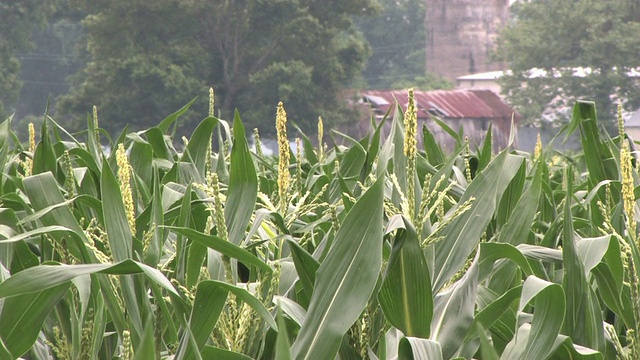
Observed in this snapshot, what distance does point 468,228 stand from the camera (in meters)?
0.99

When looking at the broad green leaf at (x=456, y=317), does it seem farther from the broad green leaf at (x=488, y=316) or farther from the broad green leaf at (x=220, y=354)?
the broad green leaf at (x=220, y=354)

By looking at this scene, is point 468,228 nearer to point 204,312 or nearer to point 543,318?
point 543,318

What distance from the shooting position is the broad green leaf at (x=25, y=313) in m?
0.86

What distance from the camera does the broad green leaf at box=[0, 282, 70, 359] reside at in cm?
86

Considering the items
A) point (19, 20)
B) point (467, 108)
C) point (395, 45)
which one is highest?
point (19, 20)

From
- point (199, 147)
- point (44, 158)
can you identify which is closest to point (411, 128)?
point (44, 158)

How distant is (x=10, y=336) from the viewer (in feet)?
2.83

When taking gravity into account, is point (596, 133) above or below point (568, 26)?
Result: above

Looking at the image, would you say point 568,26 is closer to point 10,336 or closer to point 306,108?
point 306,108

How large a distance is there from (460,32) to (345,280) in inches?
2061

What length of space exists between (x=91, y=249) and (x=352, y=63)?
3111 centimetres

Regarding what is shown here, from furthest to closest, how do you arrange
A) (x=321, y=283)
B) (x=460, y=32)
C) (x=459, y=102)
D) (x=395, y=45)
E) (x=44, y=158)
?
(x=395, y=45) < (x=460, y=32) < (x=459, y=102) < (x=44, y=158) < (x=321, y=283)

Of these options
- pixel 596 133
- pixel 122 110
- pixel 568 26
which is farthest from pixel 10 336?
pixel 568 26

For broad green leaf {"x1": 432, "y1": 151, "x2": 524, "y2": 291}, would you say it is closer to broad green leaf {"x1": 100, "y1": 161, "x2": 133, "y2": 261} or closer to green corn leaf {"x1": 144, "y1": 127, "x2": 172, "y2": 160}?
broad green leaf {"x1": 100, "y1": 161, "x2": 133, "y2": 261}
